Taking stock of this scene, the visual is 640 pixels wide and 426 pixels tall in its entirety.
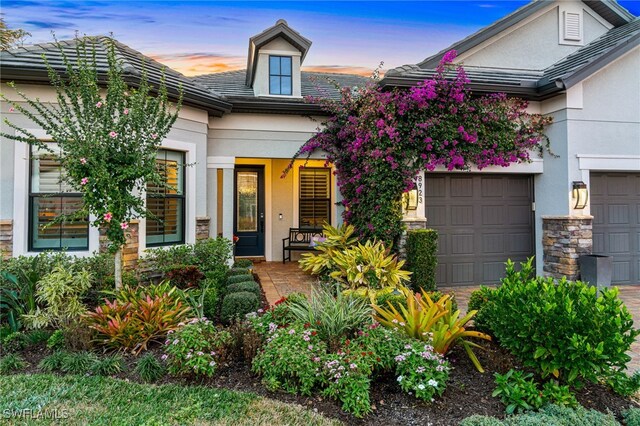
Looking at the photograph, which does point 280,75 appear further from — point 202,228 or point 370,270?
point 370,270

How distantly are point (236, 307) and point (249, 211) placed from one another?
622 centimetres

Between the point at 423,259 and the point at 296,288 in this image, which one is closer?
the point at 423,259

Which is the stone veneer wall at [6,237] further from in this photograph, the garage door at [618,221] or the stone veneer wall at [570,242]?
the garage door at [618,221]

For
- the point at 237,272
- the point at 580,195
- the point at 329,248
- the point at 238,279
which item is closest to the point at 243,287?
the point at 238,279

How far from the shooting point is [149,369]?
11.5 feet

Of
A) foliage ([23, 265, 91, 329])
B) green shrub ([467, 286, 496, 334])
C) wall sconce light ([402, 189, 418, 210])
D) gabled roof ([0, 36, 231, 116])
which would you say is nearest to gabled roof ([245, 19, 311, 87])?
gabled roof ([0, 36, 231, 116])

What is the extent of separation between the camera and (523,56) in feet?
29.7

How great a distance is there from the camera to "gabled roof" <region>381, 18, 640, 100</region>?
6930mm

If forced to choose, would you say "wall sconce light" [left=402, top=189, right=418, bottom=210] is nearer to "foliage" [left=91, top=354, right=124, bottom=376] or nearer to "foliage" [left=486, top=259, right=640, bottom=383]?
"foliage" [left=486, top=259, right=640, bottom=383]

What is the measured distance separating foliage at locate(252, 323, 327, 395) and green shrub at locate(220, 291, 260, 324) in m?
1.59

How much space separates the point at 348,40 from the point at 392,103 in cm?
351

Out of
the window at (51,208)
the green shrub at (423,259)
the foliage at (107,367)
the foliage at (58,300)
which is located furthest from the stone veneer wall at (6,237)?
the green shrub at (423,259)

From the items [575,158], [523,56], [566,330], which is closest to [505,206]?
[575,158]

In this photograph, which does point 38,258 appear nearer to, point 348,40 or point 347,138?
point 347,138
